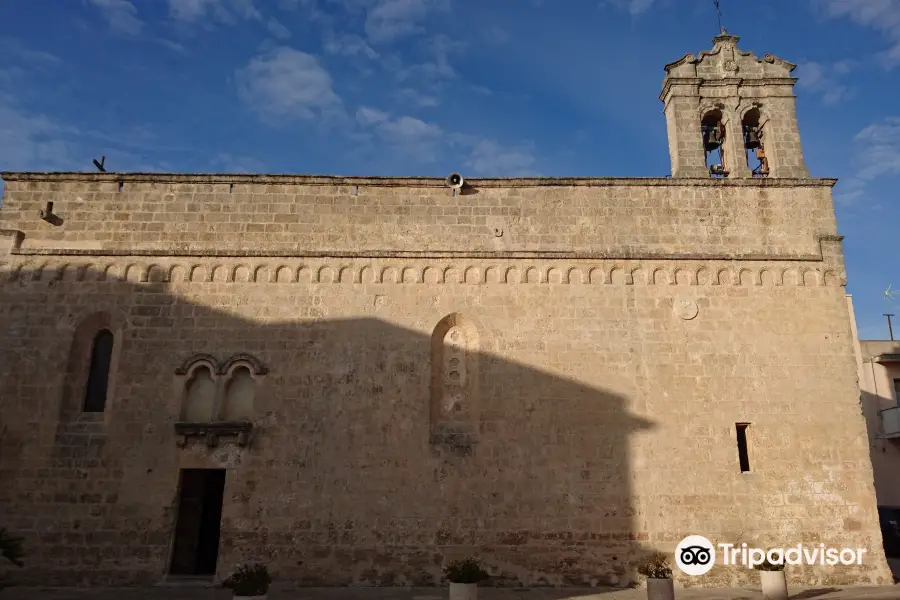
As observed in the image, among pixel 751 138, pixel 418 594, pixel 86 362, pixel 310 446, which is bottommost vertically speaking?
pixel 418 594

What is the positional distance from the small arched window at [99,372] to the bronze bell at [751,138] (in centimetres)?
1338

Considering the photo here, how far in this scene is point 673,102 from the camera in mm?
12648

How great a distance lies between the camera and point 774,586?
28.5 feet

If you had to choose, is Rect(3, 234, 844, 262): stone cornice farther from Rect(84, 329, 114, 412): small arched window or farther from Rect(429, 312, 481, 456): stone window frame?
Rect(84, 329, 114, 412): small arched window

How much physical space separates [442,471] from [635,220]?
19.6 feet

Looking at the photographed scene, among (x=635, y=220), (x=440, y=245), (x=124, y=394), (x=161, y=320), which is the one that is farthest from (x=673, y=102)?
(x=124, y=394)

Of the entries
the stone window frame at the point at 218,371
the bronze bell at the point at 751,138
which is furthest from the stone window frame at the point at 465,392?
the bronze bell at the point at 751,138

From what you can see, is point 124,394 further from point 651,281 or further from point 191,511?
point 651,281

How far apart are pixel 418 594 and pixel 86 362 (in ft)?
23.6

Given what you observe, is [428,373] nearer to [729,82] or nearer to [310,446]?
[310,446]

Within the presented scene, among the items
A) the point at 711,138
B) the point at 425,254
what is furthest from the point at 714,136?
the point at 425,254

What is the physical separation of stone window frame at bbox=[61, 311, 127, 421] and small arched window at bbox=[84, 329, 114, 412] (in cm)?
5

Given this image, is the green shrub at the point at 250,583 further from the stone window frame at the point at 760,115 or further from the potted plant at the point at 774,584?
the stone window frame at the point at 760,115

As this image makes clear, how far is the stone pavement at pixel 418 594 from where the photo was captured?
9062mm
